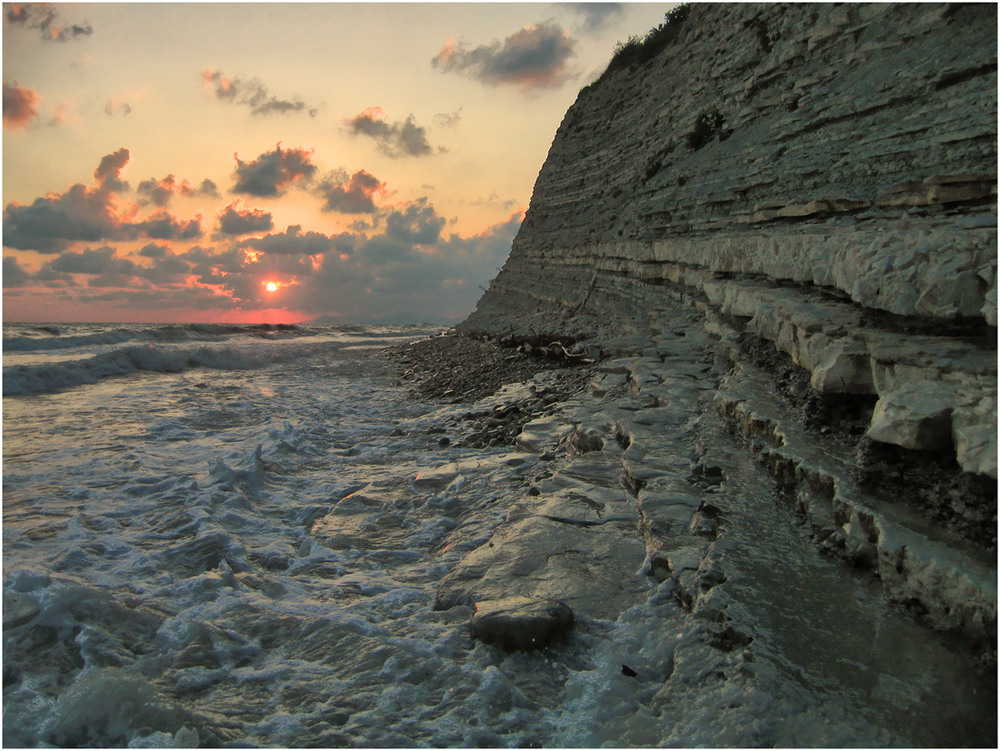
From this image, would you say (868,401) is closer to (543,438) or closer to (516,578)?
(516,578)

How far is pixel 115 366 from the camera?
19188 mm

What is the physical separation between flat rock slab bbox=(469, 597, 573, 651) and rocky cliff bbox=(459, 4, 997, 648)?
2.93 feet

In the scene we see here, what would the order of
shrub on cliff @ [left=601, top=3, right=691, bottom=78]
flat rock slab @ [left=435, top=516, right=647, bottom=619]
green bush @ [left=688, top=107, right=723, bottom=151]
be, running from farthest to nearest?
shrub on cliff @ [left=601, top=3, right=691, bottom=78]
green bush @ [left=688, top=107, right=723, bottom=151]
flat rock slab @ [left=435, top=516, right=647, bottom=619]

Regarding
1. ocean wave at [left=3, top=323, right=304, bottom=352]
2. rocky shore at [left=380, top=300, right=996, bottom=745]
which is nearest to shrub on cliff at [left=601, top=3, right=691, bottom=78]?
rocky shore at [left=380, top=300, right=996, bottom=745]

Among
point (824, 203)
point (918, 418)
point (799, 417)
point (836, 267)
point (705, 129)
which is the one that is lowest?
point (799, 417)

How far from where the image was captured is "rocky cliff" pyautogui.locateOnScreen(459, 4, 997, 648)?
2.99m

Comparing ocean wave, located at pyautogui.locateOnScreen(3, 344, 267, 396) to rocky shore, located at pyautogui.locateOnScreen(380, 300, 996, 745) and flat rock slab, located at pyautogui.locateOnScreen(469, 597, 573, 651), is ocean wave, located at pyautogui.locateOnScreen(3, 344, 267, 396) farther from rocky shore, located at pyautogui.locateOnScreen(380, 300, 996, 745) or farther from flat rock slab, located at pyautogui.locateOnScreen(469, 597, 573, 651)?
flat rock slab, located at pyautogui.locateOnScreen(469, 597, 573, 651)

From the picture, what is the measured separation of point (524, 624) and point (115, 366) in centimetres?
2116

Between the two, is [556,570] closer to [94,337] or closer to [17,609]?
[17,609]

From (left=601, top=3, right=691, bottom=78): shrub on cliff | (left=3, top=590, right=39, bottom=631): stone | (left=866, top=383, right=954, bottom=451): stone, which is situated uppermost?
(left=601, top=3, right=691, bottom=78): shrub on cliff

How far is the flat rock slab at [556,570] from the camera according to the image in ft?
11.9

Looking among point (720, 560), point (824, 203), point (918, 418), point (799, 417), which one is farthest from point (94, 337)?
point (918, 418)

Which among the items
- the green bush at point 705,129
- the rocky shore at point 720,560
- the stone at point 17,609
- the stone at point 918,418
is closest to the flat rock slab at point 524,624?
the rocky shore at point 720,560

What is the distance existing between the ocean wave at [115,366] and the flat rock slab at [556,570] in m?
16.6
